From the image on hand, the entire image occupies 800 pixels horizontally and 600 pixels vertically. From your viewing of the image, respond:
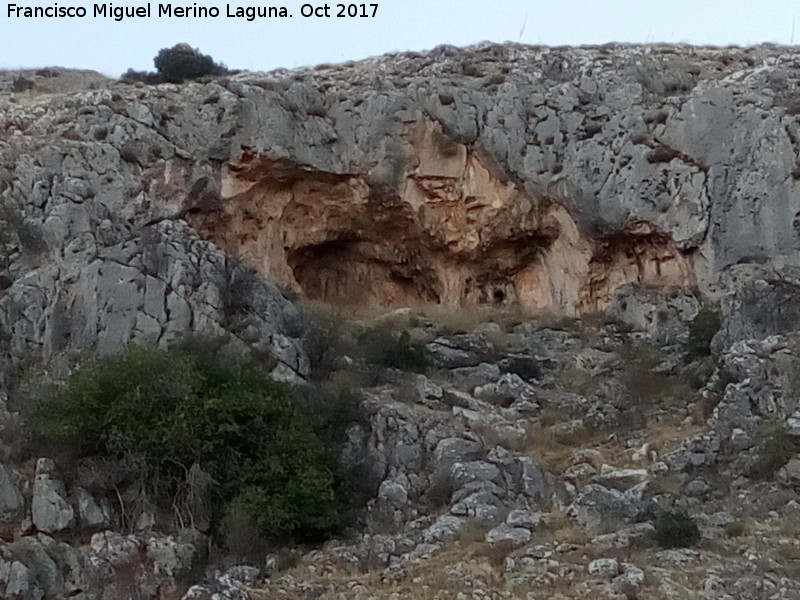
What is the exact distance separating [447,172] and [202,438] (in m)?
12.6

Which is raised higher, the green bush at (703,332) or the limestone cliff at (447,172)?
the limestone cliff at (447,172)

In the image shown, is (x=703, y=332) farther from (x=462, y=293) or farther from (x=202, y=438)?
(x=202, y=438)

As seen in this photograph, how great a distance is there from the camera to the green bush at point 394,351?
83.0 ft

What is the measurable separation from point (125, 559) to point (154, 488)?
5.68 feet

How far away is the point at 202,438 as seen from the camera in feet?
64.2

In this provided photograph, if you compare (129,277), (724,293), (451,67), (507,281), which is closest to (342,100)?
(451,67)

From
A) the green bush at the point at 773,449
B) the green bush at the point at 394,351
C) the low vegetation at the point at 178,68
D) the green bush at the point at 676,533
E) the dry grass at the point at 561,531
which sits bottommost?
the dry grass at the point at 561,531

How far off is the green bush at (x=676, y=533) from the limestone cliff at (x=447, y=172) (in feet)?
37.6

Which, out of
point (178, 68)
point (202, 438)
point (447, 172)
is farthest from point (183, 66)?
point (202, 438)

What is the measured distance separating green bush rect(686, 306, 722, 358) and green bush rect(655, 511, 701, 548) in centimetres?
843

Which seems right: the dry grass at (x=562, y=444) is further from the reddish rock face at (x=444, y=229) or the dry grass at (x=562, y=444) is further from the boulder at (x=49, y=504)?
the boulder at (x=49, y=504)

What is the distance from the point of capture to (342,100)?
30172mm

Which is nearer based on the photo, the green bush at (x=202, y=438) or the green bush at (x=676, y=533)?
the green bush at (x=676, y=533)

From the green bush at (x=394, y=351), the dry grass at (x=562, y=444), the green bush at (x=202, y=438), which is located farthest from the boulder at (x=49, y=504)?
the dry grass at (x=562, y=444)
